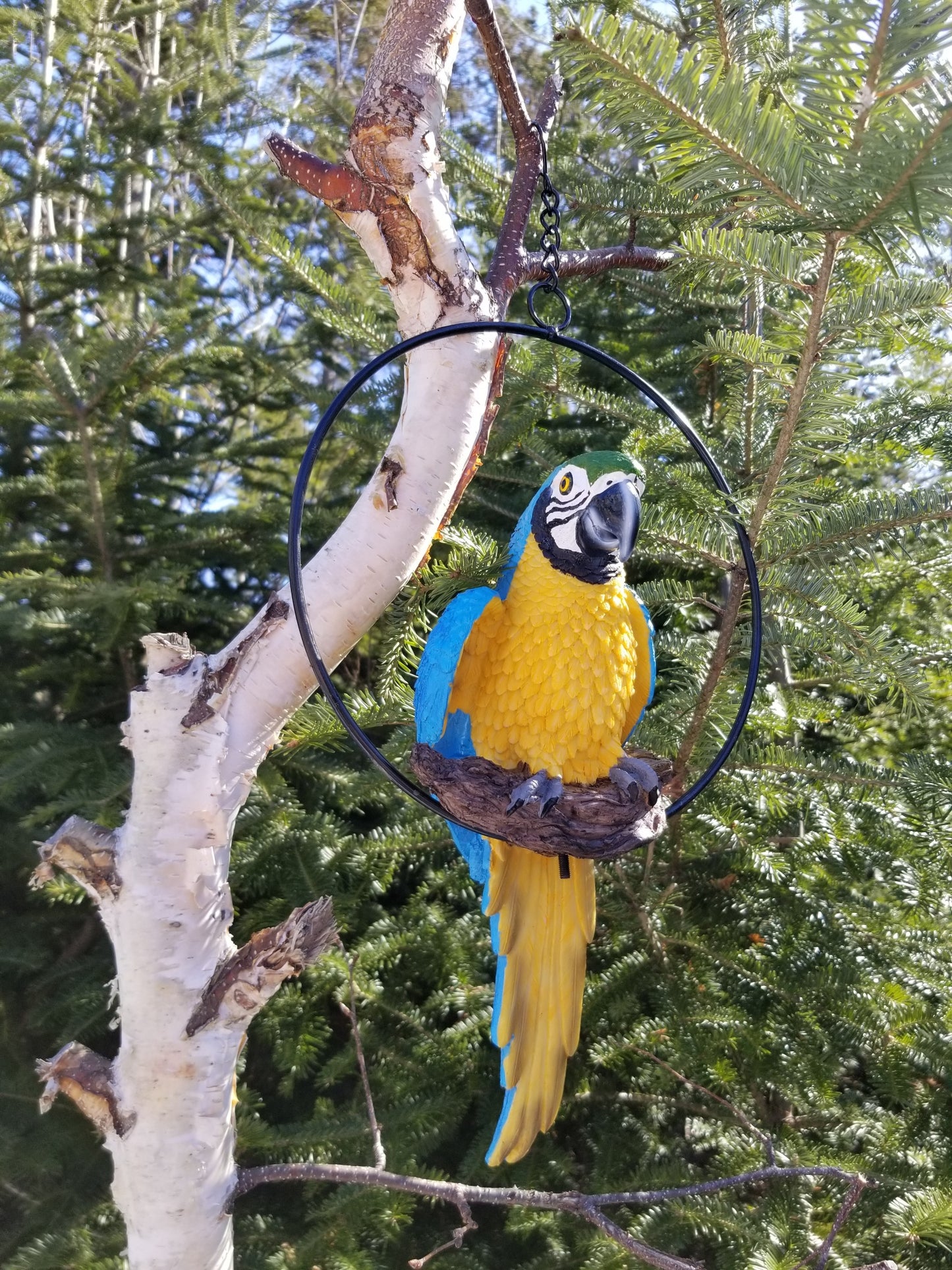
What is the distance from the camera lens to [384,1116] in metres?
1.48

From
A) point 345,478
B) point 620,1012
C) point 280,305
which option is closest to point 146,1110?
point 620,1012

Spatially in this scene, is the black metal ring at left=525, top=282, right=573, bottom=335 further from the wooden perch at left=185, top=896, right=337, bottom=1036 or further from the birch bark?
the wooden perch at left=185, top=896, right=337, bottom=1036

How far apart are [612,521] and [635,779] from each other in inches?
11.2

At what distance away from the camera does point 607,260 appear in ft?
4.43

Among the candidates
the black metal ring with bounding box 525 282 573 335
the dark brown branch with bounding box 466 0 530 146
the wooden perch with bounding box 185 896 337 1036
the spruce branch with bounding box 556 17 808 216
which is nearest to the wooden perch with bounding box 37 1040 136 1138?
the wooden perch with bounding box 185 896 337 1036

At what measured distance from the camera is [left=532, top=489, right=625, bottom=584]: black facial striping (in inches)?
39.1

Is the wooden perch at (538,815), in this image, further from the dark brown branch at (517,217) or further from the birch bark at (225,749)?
the dark brown branch at (517,217)

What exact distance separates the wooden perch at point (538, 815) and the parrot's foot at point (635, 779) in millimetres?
26

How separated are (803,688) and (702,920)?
591 mm

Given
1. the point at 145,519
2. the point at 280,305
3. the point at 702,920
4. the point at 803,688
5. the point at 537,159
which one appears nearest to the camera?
the point at 537,159

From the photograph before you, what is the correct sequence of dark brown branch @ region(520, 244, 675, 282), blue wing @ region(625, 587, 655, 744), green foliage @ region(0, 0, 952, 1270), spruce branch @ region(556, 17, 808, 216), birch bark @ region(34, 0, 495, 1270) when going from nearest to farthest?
spruce branch @ region(556, 17, 808, 216) < green foliage @ region(0, 0, 952, 1270) < birch bark @ region(34, 0, 495, 1270) < blue wing @ region(625, 587, 655, 744) < dark brown branch @ region(520, 244, 675, 282)

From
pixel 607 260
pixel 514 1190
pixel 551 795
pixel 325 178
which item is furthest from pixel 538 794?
pixel 607 260

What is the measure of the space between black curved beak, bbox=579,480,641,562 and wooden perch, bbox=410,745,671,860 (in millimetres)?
268

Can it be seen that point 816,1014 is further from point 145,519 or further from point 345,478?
point 145,519
